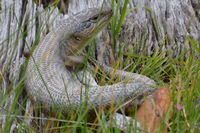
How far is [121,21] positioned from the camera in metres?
4.28

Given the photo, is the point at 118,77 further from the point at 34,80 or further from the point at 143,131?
the point at 143,131

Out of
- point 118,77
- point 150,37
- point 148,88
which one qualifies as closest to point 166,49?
point 150,37

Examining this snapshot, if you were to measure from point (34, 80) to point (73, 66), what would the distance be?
39.3 inches

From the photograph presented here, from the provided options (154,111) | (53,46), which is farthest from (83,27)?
(154,111)

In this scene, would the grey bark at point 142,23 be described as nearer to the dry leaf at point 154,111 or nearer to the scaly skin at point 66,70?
the scaly skin at point 66,70

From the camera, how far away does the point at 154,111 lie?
246 centimetres

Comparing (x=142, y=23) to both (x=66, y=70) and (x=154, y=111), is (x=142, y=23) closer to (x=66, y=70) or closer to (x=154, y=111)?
(x=66, y=70)

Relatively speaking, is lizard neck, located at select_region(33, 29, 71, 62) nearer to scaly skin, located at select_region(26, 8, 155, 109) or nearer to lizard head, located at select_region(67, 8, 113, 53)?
scaly skin, located at select_region(26, 8, 155, 109)

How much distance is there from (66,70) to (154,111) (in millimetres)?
2015

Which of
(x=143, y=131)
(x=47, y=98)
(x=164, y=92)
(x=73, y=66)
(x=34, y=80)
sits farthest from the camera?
(x=73, y=66)

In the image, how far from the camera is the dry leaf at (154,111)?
239 cm

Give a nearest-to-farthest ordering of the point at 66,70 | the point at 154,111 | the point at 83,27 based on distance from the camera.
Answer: the point at 154,111 → the point at 66,70 → the point at 83,27

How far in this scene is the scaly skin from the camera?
3169 mm

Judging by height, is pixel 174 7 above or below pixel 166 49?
above
